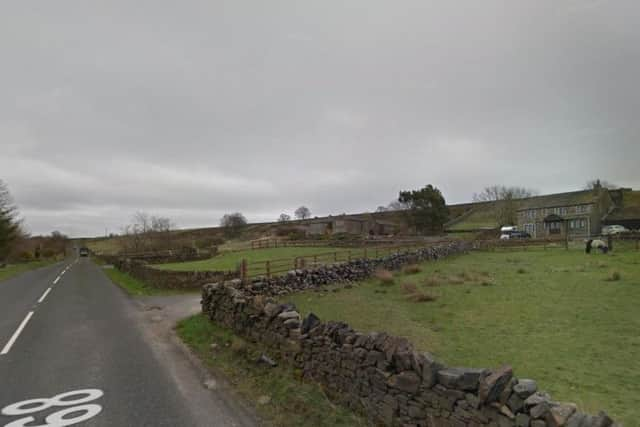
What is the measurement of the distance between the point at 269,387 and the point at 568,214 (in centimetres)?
7806

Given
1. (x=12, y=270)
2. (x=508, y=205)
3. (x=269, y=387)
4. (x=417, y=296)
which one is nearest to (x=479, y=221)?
(x=508, y=205)

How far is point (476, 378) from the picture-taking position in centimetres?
422

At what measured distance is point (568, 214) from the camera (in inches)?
2643

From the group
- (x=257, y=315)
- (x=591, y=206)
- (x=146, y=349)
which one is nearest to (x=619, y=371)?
(x=257, y=315)

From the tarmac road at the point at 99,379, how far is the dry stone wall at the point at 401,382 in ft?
5.41

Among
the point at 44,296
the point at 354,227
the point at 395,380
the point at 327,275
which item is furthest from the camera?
the point at 354,227

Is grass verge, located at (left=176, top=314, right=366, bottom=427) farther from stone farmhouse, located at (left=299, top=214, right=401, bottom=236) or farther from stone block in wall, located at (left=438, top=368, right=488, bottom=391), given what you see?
stone farmhouse, located at (left=299, top=214, right=401, bottom=236)

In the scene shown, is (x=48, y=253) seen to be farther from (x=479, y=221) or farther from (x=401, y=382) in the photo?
(x=479, y=221)

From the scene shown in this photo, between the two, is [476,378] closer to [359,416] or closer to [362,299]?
[359,416]

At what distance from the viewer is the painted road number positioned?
5105mm

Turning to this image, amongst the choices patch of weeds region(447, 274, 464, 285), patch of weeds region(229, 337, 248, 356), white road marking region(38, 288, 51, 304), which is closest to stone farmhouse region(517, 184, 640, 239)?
patch of weeds region(447, 274, 464, 285)

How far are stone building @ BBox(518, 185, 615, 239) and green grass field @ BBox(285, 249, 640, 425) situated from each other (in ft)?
172

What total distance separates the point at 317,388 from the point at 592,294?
13026 mm

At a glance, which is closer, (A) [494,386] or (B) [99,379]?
(A) [494,386]
